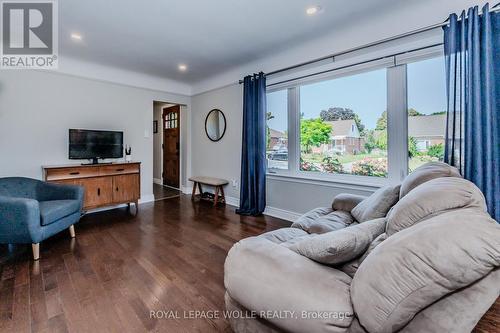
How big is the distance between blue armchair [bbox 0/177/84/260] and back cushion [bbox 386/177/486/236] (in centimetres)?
302

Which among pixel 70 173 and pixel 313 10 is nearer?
pixel 313 10

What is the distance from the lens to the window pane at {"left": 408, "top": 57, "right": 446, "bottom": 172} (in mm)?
2434

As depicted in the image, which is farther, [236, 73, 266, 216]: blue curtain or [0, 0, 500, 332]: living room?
[236, 73, 266, 216]: blue curtain

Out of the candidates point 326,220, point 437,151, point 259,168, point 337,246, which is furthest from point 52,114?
point 437,151

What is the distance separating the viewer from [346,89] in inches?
124

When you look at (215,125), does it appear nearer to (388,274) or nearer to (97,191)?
(97,191)

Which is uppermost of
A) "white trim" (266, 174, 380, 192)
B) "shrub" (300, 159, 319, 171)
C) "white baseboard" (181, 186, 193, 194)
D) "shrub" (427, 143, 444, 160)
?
"shrub" (427, 143, 444, 160)

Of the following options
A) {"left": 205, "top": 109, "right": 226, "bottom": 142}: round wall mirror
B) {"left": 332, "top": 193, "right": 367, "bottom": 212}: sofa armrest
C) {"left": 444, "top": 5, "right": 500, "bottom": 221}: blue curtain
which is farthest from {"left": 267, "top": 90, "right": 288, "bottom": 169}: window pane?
{"left": 444, "top": 5, "right": 500, "bottom": 221}: blue curtain

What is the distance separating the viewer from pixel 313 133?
140 inches

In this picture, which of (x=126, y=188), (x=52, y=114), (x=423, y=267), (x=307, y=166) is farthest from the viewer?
(x=126, y=188)

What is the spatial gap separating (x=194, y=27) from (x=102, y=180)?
8.90 feet

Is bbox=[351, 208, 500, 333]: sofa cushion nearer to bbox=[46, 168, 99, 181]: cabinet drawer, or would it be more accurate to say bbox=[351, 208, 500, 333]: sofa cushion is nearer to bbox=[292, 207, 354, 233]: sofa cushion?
bbox=[292, 207, 354, 233]: sofa cushion

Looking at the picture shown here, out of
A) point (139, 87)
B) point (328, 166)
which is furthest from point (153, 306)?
point (139, 87)

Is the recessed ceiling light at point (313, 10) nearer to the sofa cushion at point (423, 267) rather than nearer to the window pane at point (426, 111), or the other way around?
the window pane at point (426, 111)
